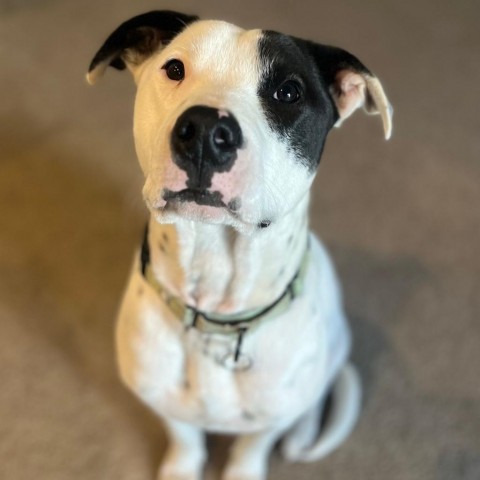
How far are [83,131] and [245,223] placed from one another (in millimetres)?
1566

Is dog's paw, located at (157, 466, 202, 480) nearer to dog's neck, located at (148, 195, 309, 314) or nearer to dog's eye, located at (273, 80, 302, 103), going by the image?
dog's neck, located at (148, 195, 309, 314)

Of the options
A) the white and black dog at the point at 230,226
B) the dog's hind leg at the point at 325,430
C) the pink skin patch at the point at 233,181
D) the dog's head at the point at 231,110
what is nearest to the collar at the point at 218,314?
Result: the white and black dog at the point at 230,226

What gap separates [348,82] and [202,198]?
1.27 ft

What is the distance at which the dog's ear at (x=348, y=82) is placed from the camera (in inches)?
49.0

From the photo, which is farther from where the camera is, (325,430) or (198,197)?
(325,430)

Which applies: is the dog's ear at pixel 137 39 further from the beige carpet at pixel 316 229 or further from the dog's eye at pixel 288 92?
the beige carpet at pixel 316 229

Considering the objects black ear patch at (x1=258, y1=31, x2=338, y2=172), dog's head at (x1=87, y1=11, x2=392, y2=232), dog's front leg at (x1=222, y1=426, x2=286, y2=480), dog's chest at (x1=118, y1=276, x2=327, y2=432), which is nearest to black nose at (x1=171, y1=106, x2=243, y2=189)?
dog's head at (x1=87, y1=11, x2=392, y2=232)

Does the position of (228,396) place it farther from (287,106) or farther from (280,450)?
(287,106)

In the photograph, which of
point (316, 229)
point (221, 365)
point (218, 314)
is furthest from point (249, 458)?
point (316, 229)

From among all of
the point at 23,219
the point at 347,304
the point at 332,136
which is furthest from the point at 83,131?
the point at 347,304

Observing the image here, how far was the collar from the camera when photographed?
1.37 m

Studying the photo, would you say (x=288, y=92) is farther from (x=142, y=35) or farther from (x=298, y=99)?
(x=142, y=35)

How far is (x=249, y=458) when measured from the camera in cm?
175

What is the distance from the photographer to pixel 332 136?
2.56 metres
